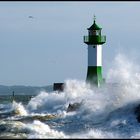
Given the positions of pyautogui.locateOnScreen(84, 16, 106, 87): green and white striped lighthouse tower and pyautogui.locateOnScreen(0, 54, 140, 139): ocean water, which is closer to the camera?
pyautogui.locateOnScreen(0, 54, 140, 139): ocean water

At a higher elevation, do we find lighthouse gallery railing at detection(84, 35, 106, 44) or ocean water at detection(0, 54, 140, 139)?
lighthouse gallery railing at detection(84, 35, 106, 44)

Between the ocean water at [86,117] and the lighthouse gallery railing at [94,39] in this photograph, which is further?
the lighthouse gallery railing at [94,39]

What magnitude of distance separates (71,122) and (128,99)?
3002 millimetres

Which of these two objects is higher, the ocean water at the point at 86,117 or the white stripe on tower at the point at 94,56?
the white stripe on tower at the point at 94,56

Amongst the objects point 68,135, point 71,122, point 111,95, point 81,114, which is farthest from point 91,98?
point 68,135

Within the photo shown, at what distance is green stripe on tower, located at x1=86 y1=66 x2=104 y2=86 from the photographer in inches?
1357

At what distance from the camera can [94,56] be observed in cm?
3453

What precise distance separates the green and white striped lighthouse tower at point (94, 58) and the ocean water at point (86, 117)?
0.52m

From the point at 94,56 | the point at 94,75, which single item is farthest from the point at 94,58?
the point at 94,75

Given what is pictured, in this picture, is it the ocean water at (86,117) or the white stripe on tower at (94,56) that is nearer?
the ocean water at (86,117)

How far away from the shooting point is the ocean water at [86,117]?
2228 cm

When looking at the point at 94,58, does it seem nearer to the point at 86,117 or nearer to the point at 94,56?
the point at 94,56

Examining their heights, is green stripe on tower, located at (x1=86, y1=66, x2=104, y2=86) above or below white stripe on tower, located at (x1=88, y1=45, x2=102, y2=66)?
below

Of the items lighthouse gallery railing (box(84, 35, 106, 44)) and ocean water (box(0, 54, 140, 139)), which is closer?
ocean water (box(0, 54, 140, 139))
